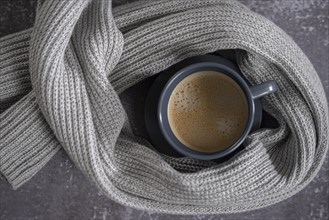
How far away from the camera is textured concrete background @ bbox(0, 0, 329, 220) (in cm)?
68

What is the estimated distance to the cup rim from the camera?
0.57m

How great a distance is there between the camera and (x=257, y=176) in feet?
2.02

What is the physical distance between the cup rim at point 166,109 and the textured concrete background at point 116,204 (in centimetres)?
10

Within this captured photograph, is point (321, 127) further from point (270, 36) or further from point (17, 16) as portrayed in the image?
point (17, 16)

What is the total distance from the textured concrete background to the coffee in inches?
3.7

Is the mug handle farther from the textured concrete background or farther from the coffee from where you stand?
the textured concrete background

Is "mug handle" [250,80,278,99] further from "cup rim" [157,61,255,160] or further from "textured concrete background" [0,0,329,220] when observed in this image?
"textured concrete background" [0,0,329,220]

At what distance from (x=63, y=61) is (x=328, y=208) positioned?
0.42 m

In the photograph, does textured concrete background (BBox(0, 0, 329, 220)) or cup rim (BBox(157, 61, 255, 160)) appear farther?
textured concrete background (BBox(0, 0, 329, 220))

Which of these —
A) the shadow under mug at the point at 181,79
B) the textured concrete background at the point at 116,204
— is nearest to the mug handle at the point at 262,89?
the shadow under mug at the point at 181,79

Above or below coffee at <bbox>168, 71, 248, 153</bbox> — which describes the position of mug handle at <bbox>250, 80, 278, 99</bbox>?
above

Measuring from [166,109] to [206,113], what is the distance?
0.16 feet

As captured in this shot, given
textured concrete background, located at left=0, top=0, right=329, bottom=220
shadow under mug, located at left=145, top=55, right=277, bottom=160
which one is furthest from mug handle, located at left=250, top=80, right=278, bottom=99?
textured concrete background, located at left=0, top=0, right=329, bottom=220

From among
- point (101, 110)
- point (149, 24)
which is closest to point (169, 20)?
point (149, 24)
